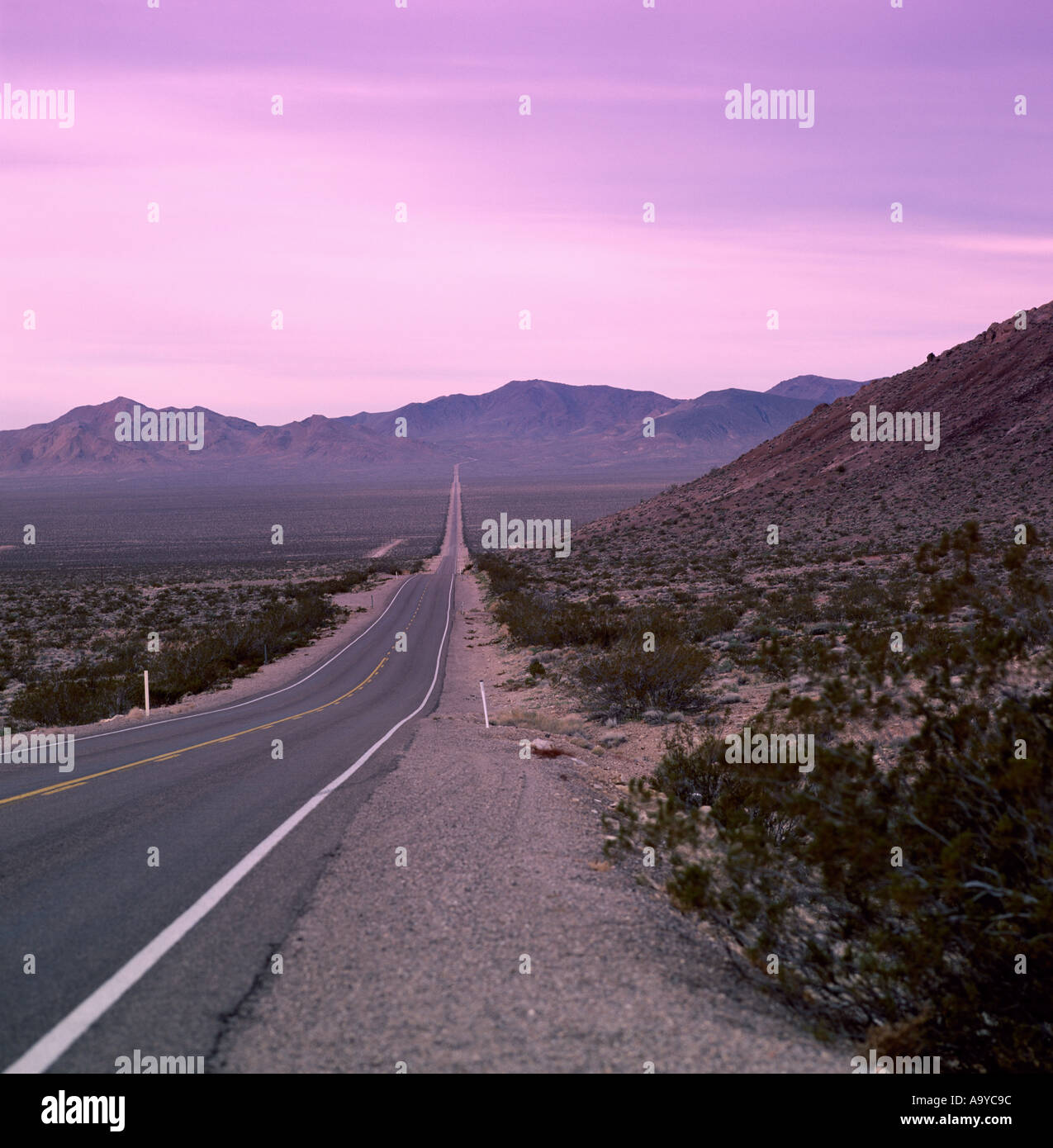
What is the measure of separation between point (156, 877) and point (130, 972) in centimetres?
215

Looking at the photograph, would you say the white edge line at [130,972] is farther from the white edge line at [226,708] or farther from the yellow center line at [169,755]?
the white edge line at [226,708]

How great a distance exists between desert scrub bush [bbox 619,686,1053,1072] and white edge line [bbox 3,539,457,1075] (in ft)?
11.9

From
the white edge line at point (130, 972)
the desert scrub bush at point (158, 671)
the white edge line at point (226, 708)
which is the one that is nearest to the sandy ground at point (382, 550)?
the desert scrub bush at point (158, 671)

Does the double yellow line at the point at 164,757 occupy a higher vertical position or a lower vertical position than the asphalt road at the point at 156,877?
lower

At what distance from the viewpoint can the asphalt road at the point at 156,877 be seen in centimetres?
469

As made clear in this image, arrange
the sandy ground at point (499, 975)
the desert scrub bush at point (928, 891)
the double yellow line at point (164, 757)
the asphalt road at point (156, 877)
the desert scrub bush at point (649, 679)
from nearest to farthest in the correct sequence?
the sandy ground at point (499, 975), the asphalt road at point (156, 877), the desert scrub bush at point (928, 891), the double yellow line at point (164, 757), the desert scrub bush at point (649, 679)

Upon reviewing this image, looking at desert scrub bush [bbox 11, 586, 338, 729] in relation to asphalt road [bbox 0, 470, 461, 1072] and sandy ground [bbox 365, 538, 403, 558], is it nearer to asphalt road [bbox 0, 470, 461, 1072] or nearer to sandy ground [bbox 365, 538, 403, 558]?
asphalt road [bbox 0, 470, 461, 1072]

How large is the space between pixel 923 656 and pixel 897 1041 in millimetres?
2638

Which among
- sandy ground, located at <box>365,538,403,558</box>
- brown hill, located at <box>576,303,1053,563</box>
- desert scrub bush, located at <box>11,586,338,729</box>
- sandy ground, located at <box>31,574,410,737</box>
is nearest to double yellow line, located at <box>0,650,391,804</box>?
sandy ground, located at <box>31,574,410,737</box>

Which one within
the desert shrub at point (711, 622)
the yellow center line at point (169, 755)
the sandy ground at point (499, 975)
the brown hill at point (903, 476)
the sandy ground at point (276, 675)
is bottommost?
the sandy ground at point (276, 675)

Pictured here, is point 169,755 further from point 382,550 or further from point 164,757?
point 382,550

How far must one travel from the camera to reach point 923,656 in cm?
607

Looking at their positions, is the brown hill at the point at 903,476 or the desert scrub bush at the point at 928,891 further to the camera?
the brown hill at the point at 903,476

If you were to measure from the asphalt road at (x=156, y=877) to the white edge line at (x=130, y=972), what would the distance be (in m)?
0.01
